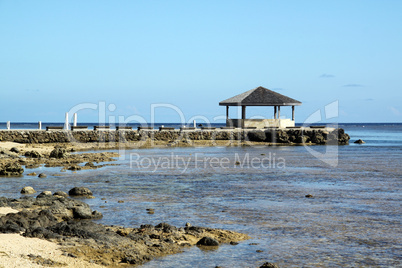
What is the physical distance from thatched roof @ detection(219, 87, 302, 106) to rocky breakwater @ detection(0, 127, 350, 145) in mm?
2551

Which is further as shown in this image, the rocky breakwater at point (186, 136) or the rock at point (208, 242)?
the rocky breakwater at point (186, 136)

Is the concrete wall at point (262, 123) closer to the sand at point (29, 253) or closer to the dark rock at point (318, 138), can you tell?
the dark rock at point (318, 138)

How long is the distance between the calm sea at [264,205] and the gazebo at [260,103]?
20.9 meters

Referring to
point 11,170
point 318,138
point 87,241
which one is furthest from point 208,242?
point 318,138

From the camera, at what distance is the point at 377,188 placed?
17969mm

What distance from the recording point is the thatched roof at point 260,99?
150 ft

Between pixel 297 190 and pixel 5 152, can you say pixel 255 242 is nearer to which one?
pixel 297 190

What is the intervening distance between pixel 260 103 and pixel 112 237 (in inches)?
1482

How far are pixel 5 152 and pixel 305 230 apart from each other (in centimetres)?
2029

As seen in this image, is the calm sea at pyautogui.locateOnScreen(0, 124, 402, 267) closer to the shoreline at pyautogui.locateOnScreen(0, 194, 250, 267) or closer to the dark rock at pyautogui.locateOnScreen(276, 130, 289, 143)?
the shoreline at pyautogui.locateOnScreen(0, 194, 250, 267)

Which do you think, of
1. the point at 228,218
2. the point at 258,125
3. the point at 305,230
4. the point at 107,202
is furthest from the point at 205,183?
the point at 258,125

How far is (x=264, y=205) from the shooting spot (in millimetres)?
14086

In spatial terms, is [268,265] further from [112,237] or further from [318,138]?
[318,138]

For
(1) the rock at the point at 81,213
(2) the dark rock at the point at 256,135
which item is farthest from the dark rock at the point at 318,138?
(1) the rock at the point at 81,213
